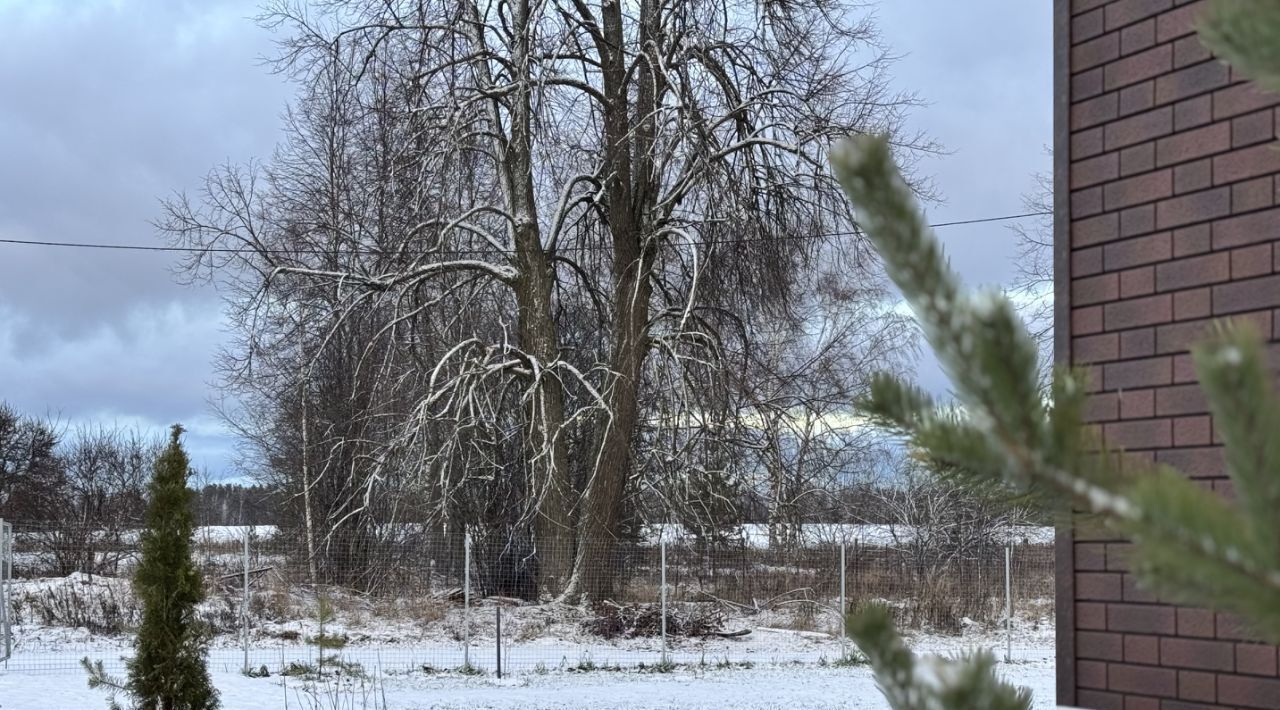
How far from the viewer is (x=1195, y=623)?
3.28 meters

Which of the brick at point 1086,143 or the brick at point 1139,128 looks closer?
the brick at point 1139,128

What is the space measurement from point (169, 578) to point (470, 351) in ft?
21.2

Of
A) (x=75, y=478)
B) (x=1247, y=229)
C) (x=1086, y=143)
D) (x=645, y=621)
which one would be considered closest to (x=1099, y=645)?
(x=1247, y=229)

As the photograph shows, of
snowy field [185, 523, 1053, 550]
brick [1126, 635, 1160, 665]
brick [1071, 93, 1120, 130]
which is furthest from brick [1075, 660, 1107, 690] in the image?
snowy field [185, 523, 1053, 550]

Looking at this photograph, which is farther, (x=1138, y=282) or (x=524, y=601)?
(x=524, y=601)

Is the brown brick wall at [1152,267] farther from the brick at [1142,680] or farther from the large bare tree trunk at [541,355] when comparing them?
the large bare tree trunk at [541,355]

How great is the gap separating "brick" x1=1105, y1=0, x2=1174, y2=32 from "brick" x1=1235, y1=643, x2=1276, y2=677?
1880 mm

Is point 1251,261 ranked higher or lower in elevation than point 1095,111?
lower

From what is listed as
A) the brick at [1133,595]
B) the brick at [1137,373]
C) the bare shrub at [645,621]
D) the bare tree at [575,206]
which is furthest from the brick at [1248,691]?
the bare shrub at [645,621]

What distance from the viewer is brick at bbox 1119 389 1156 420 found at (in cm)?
341

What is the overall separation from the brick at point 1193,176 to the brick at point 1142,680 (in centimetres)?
141

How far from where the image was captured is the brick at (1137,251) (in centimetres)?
343

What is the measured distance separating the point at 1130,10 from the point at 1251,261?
0.95 metres

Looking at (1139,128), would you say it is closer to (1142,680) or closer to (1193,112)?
(1193,112)
